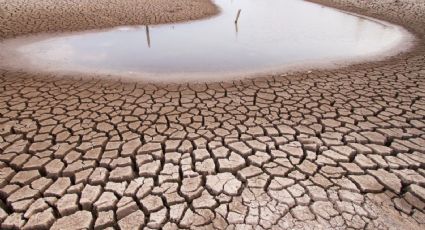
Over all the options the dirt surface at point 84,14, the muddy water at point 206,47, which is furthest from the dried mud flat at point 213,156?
the dirt surface at point 84,14

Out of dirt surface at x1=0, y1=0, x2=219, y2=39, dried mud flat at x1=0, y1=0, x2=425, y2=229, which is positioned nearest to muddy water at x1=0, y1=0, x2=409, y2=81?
dirt surface at x1=0, y1=0, x2=219, y2=39

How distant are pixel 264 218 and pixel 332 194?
71 centimetres

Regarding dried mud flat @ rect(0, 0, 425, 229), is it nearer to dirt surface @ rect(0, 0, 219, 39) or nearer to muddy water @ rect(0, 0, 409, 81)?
muddy water @ rect(0, 0, 409, 81)

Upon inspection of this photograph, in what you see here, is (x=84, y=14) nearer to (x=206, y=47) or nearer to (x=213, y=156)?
Result: (x=206, y=47)

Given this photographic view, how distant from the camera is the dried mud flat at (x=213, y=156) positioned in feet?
8.07

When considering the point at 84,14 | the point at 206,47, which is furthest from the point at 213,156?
the point at 84,14

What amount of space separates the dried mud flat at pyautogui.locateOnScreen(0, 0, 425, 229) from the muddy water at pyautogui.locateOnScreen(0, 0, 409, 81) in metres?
1.19

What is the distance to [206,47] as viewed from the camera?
7703mm

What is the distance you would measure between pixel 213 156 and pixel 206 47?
5.10m

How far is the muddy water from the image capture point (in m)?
6.16

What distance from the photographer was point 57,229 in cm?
232

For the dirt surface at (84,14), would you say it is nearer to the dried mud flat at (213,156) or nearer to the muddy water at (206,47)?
the muddy water at (206,47)

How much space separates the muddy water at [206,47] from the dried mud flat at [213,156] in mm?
1194

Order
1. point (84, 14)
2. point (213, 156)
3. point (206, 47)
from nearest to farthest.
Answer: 1. point (213, 156)
2. point (206, 47)
3. point (84, 14)
